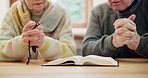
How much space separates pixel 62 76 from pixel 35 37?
424 millimetres

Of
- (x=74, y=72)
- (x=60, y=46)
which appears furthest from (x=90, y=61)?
(x=60, y=46)

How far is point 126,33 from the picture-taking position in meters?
1.46

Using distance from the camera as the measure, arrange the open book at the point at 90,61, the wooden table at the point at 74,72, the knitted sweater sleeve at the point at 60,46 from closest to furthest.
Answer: the wooden table at the point at 74,72 < the open book at the point at 90,61 < the knitted sweater sleeve at the point at 60,46

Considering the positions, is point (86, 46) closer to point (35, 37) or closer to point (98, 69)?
point (35, 37)

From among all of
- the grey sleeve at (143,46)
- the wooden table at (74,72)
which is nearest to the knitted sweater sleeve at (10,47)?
the wooden table at (74,72)

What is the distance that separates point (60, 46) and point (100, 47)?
0.76ft

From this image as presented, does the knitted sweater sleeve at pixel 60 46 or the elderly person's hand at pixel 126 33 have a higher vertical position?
the elderly person's hand at pixel 126 33

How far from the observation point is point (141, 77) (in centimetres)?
105

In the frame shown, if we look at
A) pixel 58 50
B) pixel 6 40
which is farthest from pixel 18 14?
pixel 58 50

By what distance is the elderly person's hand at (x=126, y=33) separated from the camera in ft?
4.78

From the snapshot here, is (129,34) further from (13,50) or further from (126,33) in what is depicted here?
(13,50)

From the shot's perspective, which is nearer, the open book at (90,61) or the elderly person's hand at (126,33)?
the open book at (90,61)

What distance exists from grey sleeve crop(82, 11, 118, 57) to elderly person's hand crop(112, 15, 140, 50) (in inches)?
3.3

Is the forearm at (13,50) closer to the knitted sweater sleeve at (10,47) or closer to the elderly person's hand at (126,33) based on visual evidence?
the knitted sweater sleeve at (10,47)
